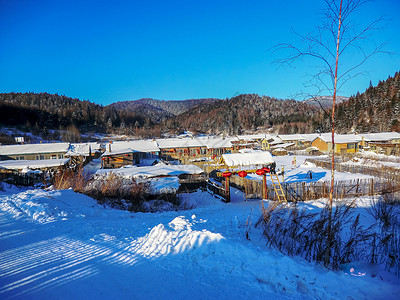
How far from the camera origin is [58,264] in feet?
13.1

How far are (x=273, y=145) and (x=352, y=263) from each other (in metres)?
62.7

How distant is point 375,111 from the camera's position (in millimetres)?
81375

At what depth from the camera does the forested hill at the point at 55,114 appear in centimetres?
9962

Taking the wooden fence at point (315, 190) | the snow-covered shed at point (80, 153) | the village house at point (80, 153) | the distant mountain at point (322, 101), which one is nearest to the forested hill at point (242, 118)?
the village house at point (80, 153)

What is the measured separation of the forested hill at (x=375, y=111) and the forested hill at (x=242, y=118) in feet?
61.0

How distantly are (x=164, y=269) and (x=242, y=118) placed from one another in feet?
483

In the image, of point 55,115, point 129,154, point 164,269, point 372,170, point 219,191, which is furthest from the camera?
point 55,115

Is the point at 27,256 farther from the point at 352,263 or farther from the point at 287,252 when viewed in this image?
the point at 352,263

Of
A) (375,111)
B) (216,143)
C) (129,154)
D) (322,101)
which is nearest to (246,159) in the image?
(322,101)

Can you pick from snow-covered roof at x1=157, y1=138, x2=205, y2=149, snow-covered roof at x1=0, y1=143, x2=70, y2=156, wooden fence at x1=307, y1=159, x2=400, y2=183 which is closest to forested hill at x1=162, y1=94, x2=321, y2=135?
snow-covered roof at x1=157, y1=138, x2=205, y2=149

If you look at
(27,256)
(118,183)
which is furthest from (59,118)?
(27,256)

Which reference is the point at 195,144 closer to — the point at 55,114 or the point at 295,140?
Result: the point at 295,140

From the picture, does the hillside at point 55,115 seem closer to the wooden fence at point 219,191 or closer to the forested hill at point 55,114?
the forested hill at point 55,114

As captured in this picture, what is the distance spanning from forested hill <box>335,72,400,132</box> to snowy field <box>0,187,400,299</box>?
3173 inches
